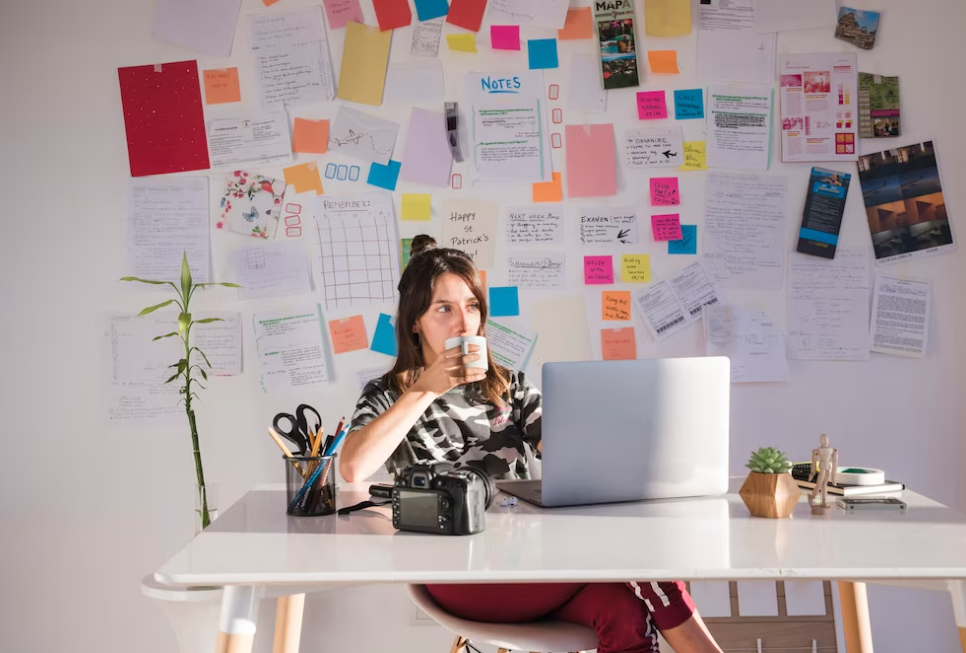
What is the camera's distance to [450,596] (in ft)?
5.28

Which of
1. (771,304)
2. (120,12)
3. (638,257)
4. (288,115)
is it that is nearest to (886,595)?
(771,304)

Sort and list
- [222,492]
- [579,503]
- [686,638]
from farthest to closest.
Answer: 1. [222,492]
2. [579,503]
3. [686,638]

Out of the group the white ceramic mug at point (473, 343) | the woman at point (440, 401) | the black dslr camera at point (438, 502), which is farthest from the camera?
the woman at point (440, 401)

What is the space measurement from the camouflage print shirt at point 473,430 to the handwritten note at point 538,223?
0.76 metres

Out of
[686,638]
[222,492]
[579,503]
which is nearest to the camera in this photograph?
[686,638]

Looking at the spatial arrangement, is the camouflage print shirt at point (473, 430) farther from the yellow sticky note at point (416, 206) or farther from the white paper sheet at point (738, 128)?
the white paper sheet at point (738, 128)

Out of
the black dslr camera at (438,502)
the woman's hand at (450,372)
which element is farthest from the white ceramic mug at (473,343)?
the black dslr camera at (438,502)

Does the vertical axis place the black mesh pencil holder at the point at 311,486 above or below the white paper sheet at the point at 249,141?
below

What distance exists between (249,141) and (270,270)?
0.40 meters

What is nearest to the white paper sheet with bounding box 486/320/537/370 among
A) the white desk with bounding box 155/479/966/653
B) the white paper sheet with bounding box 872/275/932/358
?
the white paper sheet with bounding box 872/275/932/358

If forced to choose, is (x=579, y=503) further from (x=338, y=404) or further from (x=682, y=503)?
(x=338, y=404)

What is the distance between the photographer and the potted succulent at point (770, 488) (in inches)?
57.5

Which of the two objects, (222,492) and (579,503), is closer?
(579,503)

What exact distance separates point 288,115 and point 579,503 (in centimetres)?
167
